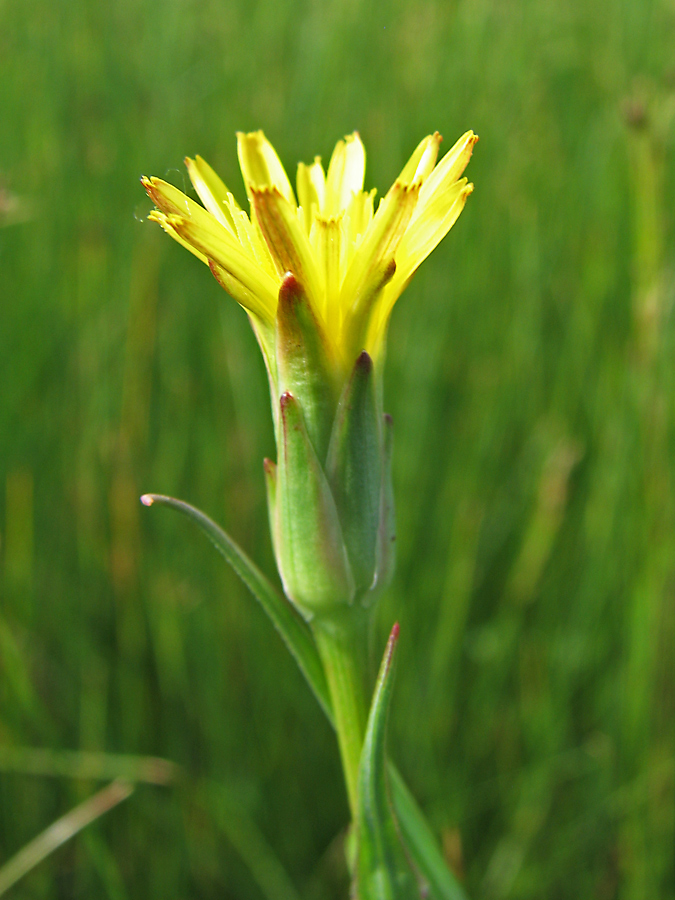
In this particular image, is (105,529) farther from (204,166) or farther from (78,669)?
(204,166)

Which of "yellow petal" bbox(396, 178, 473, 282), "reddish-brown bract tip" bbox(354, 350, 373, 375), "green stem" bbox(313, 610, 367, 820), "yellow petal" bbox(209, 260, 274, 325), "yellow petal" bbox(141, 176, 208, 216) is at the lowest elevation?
"green stem" bbox(313, 610, 367, 820)

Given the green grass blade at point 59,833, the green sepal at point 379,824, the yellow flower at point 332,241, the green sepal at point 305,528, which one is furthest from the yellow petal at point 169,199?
the green grass blade at point 59,833

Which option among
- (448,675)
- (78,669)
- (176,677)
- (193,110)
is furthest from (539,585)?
(193,110)

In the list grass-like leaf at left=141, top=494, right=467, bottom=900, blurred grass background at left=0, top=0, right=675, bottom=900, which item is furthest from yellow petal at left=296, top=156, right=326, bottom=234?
blurred grass background at left=0, top=0, right=675, bottom=900

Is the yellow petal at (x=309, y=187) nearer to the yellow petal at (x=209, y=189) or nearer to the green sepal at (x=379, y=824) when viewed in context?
the yellow petal at (x=209, y=189)

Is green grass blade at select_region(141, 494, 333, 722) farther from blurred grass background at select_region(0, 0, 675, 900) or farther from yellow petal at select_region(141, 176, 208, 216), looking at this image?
blurred grass background at select_region(0, 0, 675, 900)
